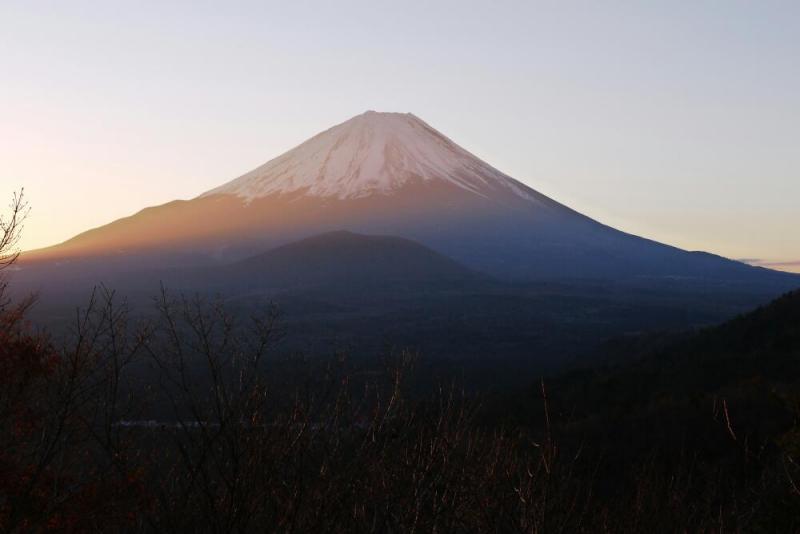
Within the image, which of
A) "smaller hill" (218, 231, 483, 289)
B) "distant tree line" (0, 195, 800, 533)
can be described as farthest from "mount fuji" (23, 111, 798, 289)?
"distant tree line" (0, 195, 800, 533)

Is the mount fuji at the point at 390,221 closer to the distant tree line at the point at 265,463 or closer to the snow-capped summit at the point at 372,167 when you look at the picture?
the snow-capped summit at the point at 372,167

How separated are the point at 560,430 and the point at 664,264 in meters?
180

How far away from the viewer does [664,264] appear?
7662 inches

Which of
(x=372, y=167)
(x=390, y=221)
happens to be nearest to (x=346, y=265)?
(x=390, y=221)

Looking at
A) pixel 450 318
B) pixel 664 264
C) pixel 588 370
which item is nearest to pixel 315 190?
pixel 664 264

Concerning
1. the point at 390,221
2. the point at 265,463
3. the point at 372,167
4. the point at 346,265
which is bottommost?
the point at 265,463

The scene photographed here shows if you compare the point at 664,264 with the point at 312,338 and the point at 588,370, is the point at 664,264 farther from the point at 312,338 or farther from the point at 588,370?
the point at 588,370

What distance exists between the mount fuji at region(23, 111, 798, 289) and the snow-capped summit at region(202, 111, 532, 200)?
0.77ft

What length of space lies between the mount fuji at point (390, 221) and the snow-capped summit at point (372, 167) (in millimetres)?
236

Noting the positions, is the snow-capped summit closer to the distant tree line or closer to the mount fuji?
the mount fuji

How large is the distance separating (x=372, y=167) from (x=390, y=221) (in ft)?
56.1

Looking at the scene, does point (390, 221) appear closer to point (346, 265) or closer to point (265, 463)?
point (346, 265)

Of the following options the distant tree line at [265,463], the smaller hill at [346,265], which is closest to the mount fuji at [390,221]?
the smaller hill at [346,265]

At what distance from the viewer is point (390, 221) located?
600 feet
